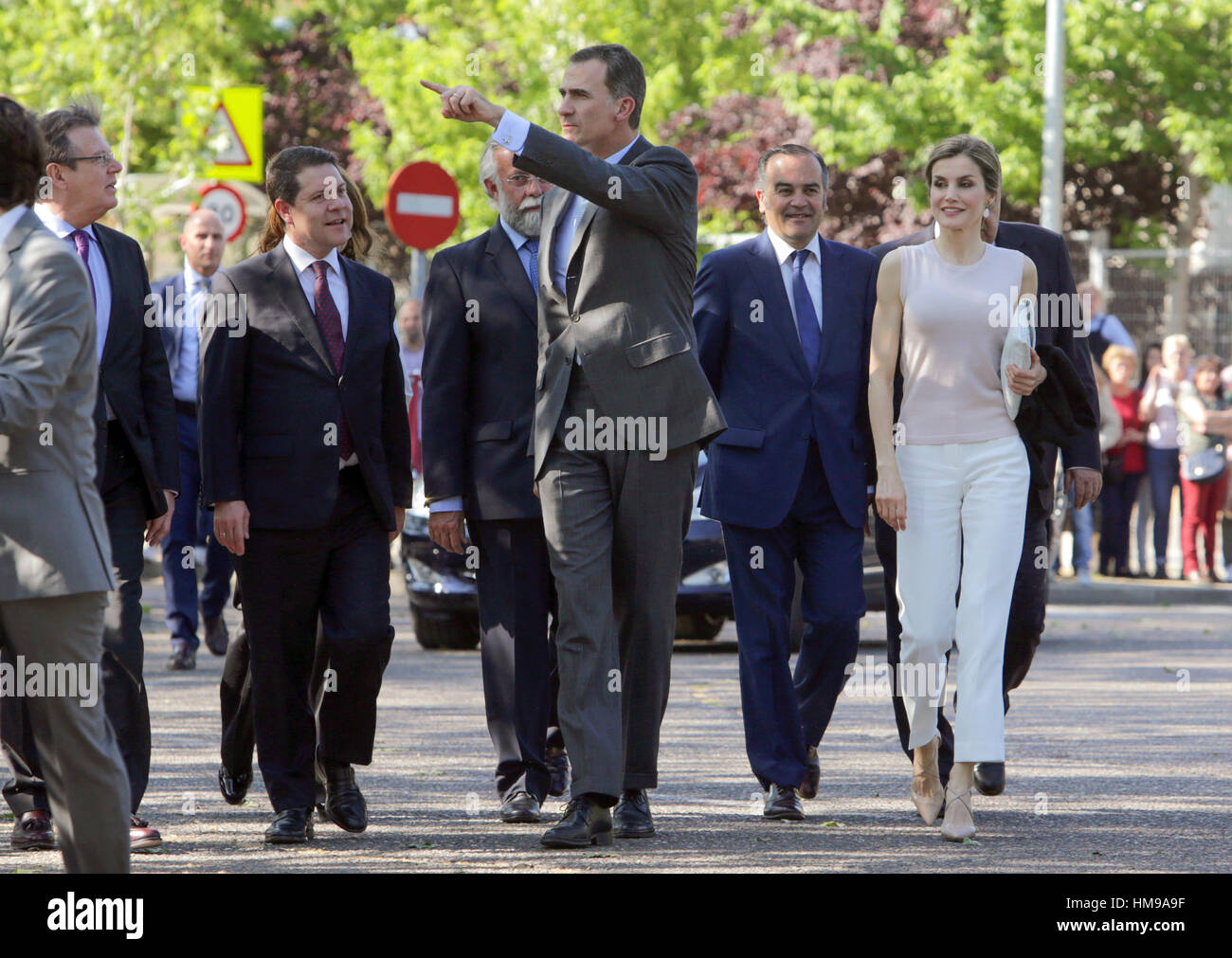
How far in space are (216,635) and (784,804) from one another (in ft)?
19.9

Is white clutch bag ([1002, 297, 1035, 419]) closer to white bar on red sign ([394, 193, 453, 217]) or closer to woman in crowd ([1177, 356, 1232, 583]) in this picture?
white bar on red sign ([394, 193, 453, 217])

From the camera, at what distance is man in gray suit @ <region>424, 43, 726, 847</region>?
20.4 feet

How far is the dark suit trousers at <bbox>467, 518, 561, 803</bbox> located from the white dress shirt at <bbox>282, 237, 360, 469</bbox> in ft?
2.30

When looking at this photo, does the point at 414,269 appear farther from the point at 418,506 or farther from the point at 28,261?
the point at 28,261

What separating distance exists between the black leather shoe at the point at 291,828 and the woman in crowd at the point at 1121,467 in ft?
41.0

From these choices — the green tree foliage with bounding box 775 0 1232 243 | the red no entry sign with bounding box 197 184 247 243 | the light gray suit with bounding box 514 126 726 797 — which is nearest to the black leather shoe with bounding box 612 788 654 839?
the light gray suit with bounding box 514 126 726 797

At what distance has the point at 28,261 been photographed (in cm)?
448

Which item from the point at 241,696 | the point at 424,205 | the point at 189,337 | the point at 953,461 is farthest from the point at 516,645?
the point at 424,205

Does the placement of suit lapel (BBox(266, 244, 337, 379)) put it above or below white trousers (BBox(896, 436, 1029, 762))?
above

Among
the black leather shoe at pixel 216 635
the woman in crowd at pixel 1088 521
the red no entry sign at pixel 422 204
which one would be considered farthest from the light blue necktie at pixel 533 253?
the woman in crowd at pixel 1088 521

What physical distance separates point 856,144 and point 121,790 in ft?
73.2

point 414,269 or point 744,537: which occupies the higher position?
point 414,269

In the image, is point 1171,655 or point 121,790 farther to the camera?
point 1171,655
